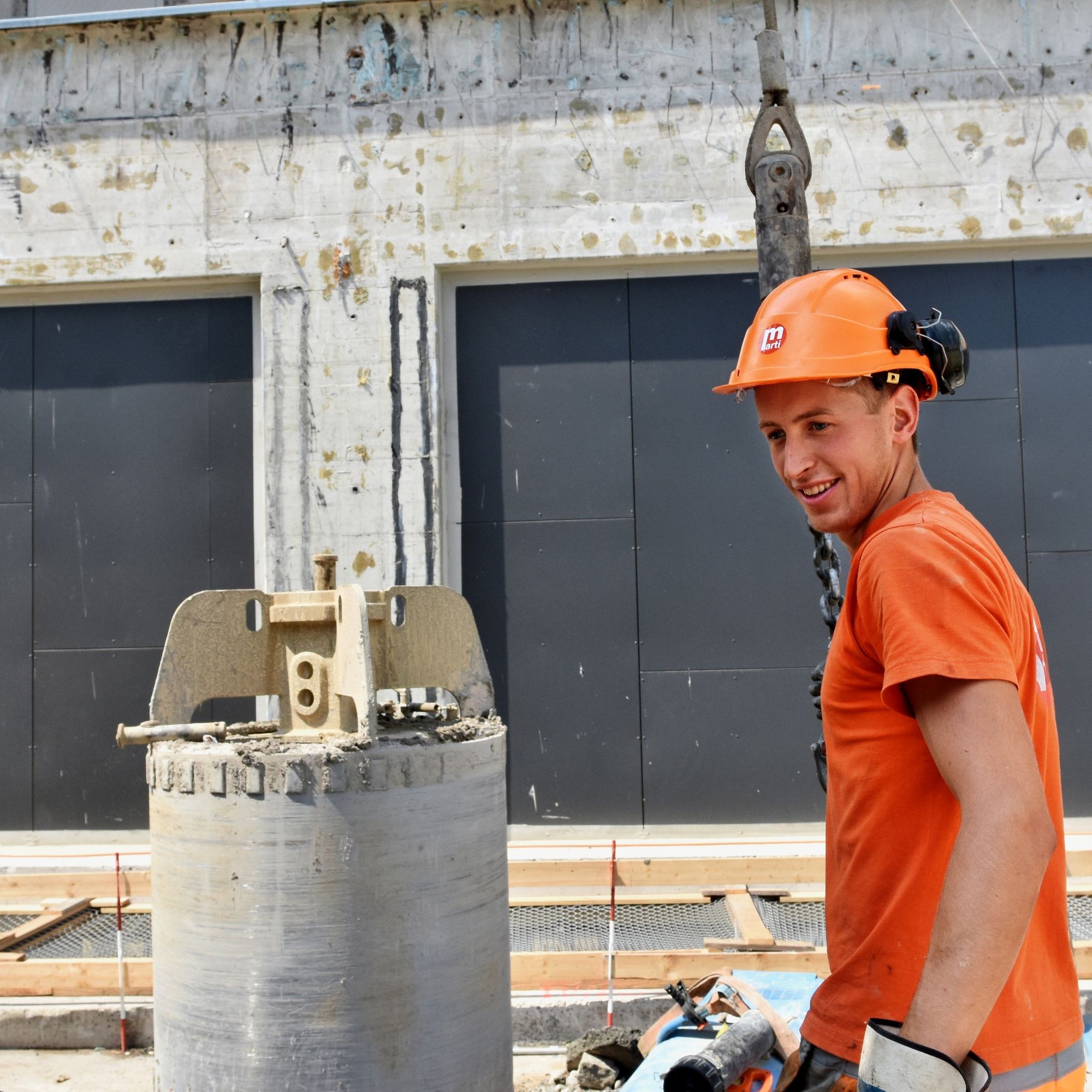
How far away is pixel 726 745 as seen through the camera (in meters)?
7.98

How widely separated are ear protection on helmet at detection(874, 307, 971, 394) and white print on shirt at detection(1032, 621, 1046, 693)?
0.45 m

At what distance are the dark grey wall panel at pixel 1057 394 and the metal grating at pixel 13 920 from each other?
22.7 ft

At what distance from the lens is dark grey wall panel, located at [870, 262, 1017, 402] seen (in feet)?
26.2

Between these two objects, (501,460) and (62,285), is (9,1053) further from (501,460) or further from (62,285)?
(62,285)

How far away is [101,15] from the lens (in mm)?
8047

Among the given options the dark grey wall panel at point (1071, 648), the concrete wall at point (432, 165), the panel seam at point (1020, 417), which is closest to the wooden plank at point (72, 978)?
the concrete wall at point (432, 165)

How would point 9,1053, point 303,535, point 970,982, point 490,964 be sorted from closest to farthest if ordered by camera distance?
point 970,982 < point 490,964 < point 9,1053 < point 303,535

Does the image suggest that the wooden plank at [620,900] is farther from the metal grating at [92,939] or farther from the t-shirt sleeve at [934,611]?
the t-shirt sleeve at [934,611]

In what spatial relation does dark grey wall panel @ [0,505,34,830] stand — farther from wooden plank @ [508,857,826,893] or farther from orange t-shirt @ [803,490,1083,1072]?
orange t-shirt @ [803,490,1083,1072]

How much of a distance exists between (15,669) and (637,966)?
5650mm

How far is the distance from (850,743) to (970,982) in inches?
18.1

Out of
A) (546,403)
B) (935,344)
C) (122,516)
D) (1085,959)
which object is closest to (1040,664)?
(935,344)

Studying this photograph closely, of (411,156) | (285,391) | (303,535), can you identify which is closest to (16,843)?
(303,535)

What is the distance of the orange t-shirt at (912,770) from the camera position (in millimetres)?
1552
